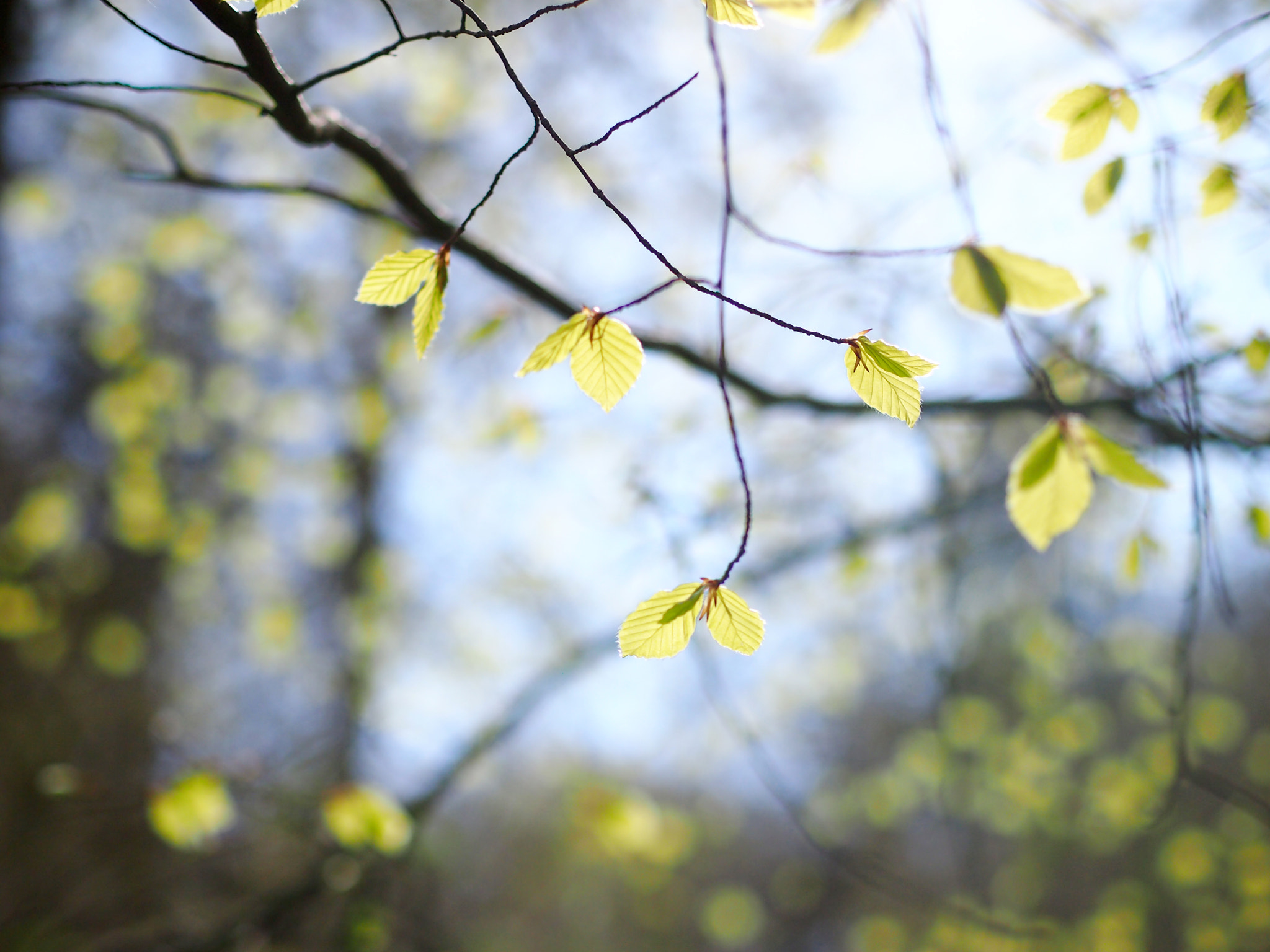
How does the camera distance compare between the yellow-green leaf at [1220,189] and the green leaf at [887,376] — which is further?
the yellow-green leaf at [1220,189]

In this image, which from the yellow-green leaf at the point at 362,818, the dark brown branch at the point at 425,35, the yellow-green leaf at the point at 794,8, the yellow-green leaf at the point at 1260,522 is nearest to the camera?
the dark brown branch at the point at 425,35

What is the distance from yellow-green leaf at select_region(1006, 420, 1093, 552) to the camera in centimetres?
56

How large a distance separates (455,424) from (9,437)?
11.3 feet

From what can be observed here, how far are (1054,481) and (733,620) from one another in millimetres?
297

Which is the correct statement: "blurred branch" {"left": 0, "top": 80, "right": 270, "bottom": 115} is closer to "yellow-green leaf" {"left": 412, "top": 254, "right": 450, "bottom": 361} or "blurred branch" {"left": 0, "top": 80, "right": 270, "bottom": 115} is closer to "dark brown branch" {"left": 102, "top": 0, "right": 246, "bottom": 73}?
"dark brown branch" {"left": 102, "top": 0, "right": 246, "bottom": 73}

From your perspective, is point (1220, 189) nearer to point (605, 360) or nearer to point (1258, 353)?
point (1258, 353)

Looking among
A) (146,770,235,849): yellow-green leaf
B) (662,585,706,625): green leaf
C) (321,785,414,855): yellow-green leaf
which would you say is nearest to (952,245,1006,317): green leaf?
(662,585,706,625): green leaf

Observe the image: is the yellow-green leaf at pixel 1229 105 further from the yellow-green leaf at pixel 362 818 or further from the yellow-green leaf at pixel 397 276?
the yellow-green leaf at pixel 362 818

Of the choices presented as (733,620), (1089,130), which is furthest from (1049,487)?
(1089,130)

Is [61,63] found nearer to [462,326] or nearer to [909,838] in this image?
[462,326]

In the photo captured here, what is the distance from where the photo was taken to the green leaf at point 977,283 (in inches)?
23.2

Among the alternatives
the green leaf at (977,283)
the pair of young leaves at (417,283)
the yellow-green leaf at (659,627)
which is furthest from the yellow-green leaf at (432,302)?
the green leaf at (977,283)

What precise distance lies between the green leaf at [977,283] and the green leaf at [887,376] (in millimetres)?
122

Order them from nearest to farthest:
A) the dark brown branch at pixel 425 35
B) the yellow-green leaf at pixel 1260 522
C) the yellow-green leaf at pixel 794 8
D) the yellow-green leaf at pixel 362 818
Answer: the dark brown branch at pixel 425 35 → the yellow-green leaf at pixel 794 8 → the yellow-green leaf at pixel 1260 522 → the yellow-green leaf at pixel 362 818
